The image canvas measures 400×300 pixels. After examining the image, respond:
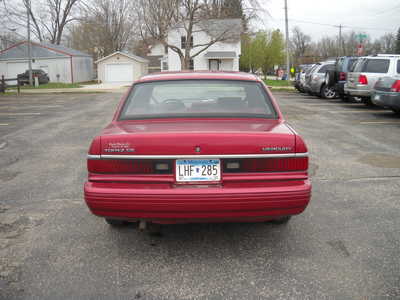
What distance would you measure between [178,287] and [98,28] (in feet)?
212

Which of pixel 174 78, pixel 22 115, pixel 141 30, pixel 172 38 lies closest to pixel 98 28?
pixel 141 30

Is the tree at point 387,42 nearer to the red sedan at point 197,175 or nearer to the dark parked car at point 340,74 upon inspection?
the dark parked car at point 340,74

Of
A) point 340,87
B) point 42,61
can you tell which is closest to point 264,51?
point 42,61

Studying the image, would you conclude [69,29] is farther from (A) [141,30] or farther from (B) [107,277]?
(B) [107,277]

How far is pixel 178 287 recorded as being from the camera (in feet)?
10.3

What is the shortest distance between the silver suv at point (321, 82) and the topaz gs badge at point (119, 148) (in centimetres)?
1777

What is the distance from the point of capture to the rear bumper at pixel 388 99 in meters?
12.1

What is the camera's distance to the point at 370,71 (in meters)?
15.3

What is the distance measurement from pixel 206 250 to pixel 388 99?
1039 cm

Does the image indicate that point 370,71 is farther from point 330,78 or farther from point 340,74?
point 330,78

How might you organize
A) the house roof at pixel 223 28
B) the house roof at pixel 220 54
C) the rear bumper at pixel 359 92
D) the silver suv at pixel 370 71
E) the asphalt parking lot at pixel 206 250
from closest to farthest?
the asphalt parking lot at pixel 206 250
the silver suv at pixel 370 71
the rear bumper at pixel 359 92
the house roof at pixel 223 28
the house roof at pixel 220 54

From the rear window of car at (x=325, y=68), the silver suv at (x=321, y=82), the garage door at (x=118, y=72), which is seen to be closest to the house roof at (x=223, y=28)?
the garage door at (x=118, y=72)

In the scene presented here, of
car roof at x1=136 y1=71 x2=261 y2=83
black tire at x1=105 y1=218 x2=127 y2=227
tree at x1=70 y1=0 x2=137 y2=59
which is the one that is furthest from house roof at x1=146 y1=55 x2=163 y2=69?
black tire at x1=105 y1=218 x2=127 y2=227

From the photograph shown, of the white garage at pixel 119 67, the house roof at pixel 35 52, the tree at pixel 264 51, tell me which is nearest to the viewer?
the house roof at pixel 35 52
